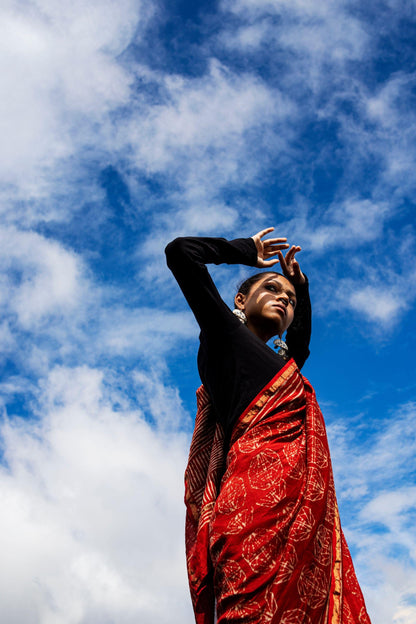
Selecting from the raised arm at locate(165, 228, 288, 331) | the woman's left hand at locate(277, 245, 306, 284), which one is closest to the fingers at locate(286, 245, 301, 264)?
the woman's left hand at locate(277, 245, 306, 284)

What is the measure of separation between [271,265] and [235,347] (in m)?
0.98

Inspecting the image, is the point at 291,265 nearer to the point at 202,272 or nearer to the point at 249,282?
the point at 249,282

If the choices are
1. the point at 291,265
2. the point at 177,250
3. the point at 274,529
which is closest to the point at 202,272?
the point at 177,250

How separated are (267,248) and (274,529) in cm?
246

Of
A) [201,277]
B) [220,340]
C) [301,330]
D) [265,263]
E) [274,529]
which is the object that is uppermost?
[265,263]

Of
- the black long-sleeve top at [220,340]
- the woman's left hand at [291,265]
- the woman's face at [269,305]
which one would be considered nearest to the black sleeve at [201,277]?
the black long-sleeve top at [220,340]

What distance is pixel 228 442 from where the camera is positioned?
12.8 feet

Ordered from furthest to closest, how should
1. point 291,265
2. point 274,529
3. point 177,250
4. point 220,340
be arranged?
point 291,265, point 220,340, point 177,250, point 274,529

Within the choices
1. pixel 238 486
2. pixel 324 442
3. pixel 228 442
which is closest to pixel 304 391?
pixel 324 442

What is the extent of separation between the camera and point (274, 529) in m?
3.10

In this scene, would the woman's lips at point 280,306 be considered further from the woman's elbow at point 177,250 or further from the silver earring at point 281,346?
the woman's elbow at point 177,250

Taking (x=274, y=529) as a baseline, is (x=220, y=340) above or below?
above

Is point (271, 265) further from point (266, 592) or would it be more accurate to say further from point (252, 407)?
point (266, 592)

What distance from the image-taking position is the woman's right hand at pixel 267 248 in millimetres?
4535
